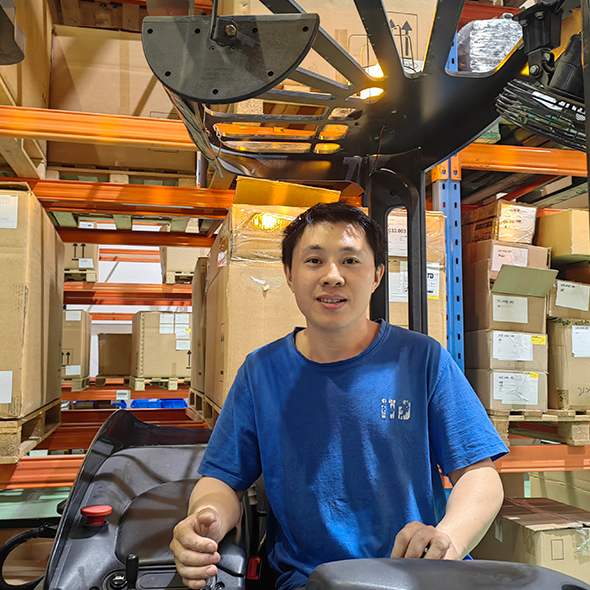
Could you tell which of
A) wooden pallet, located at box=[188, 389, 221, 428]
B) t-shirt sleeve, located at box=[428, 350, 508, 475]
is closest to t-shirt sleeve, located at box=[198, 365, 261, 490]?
t-shirt sleeve, located at box=[428, 350, 508, 475]

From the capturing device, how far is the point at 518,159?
2836 millimetres

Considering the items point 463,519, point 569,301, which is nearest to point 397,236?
point 569,301

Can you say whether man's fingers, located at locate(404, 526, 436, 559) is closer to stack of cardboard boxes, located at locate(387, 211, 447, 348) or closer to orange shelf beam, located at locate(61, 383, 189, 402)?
stack of cardboard boxes, located at locate(387, 211, 447, 348)

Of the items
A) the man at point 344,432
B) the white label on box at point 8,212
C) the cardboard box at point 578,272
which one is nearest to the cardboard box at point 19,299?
the white label on box at point 8,212

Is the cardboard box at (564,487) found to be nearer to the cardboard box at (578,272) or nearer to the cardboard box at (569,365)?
the cardboard box at (569,365)

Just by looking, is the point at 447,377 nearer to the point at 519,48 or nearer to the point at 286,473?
the point at 286,473

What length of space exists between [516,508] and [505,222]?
1610mm

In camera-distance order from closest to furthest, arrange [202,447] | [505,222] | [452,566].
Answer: [452,566]
[202,447]
[505,222]

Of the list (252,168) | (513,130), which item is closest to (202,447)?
(252,168)

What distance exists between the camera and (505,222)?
2918mm

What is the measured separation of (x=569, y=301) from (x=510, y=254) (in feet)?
1.51

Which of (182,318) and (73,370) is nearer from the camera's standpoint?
(73,370)

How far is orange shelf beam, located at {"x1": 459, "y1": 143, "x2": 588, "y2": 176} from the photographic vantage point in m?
2.82

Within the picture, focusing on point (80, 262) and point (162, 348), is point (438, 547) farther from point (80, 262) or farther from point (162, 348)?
point (80, 262)
